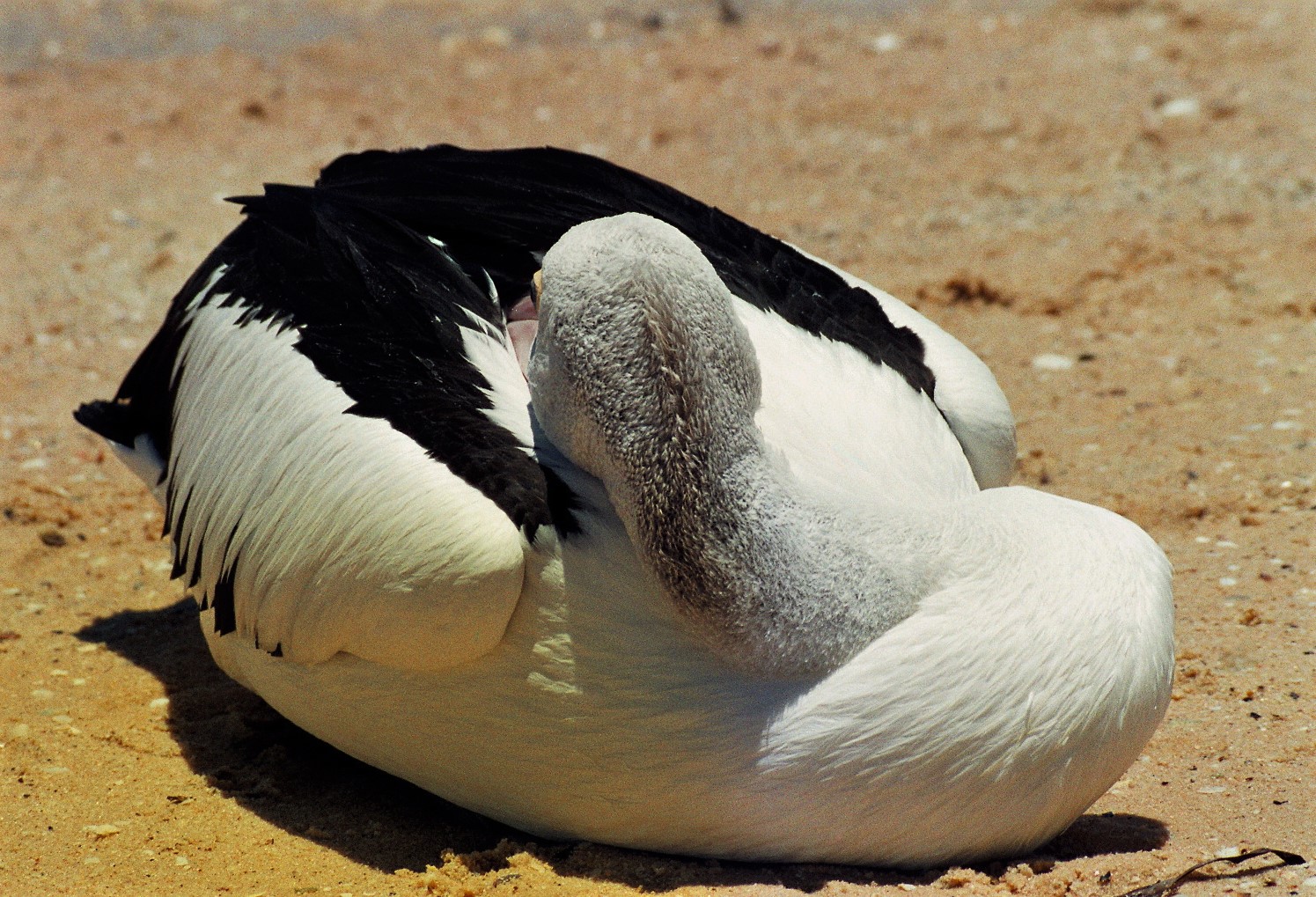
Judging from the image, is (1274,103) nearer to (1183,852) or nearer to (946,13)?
(946,13)

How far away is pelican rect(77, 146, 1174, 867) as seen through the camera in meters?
3.01

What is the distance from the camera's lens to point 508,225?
3.91 metres

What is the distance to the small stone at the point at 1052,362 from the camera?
6223 millimetres

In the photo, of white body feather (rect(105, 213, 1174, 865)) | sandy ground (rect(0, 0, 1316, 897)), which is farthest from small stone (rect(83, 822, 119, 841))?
A: white body feather (rect(105, 213, 1174, 865))

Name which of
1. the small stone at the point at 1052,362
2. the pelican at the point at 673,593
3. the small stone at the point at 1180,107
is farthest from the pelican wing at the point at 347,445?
the small stone at the point at 1180,107

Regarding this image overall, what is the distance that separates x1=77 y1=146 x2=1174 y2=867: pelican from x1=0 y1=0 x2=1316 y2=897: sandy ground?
0.21 metres

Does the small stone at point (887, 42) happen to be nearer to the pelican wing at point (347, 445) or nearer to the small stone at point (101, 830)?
the pelican wing at point (347, 445)

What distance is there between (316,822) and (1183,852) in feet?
6.52

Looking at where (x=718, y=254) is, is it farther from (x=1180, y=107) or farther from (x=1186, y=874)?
(x=1180, y=107)

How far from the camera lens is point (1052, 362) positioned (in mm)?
6258

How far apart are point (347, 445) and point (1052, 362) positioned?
3698mm

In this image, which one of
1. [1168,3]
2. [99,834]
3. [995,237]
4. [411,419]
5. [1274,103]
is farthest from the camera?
[1168,3]

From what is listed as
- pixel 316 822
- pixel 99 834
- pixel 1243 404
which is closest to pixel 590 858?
pixel 316 822

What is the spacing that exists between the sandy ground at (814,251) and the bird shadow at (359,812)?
1cm
